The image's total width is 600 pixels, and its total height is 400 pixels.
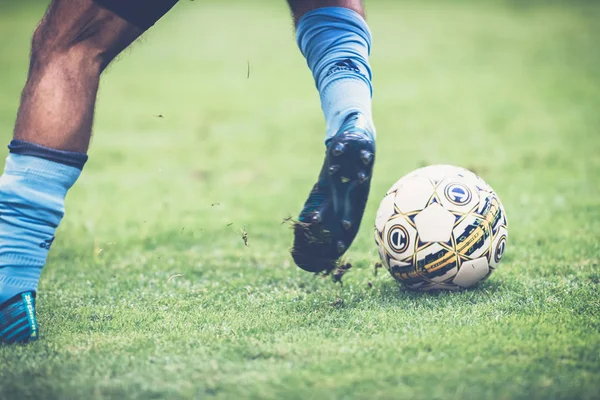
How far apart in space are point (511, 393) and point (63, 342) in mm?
1561

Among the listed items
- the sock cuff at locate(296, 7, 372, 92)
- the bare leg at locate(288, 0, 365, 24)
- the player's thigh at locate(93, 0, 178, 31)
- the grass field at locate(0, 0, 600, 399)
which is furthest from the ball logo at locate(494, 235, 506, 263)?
the player's thigh at locate(93, 0, 178, 31)

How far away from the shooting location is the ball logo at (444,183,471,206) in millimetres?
3070

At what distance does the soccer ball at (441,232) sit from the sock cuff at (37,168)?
55.9 inches

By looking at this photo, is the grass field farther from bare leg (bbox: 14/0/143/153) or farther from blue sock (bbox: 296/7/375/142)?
blue sock (bbox: 296/7/375/142)

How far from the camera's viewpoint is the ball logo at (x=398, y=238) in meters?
3.04

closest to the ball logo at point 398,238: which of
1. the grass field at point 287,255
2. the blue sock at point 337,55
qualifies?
the grass field at point 287,255

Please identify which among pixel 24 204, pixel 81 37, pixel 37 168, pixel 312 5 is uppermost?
pixel 312 5

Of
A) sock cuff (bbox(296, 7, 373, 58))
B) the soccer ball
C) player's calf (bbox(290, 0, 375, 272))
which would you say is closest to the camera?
player's calf (bbox(290, 0, 375, 272))

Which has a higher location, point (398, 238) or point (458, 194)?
point (458, 194)

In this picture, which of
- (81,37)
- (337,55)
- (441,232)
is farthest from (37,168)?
(441,232)

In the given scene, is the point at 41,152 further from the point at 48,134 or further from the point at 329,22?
the point at 329,22

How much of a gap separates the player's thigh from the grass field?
309 millimetres

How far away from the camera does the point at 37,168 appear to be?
7.96ft

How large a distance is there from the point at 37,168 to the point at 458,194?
68.7 inches
